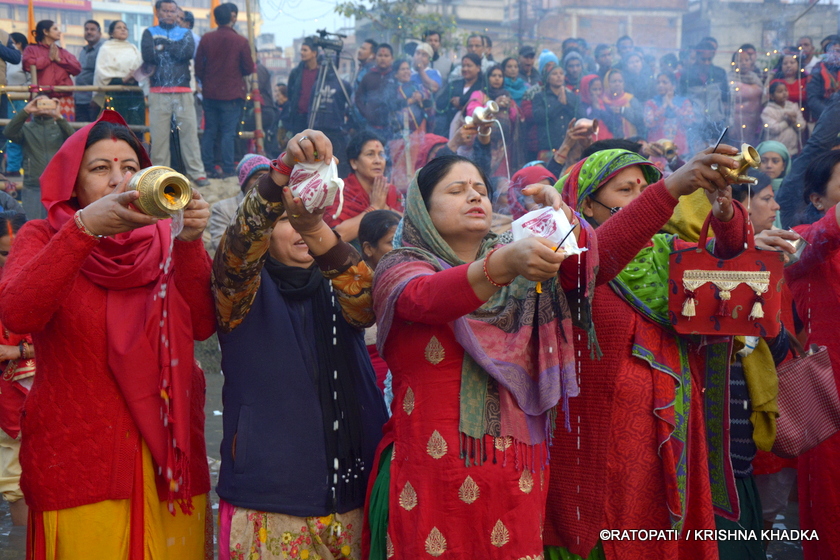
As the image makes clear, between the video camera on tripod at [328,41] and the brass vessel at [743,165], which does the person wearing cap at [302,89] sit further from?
the brass vessel at [743,165]

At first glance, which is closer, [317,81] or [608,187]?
[608,187]

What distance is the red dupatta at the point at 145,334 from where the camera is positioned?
8.38 feet

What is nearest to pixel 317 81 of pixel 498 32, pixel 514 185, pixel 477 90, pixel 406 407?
pixel 477 90

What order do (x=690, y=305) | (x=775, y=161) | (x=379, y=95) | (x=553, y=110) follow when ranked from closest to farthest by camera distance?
(x=690, y=305), (x=775, y=161), (x=553, y=110), (x=379, y=95)

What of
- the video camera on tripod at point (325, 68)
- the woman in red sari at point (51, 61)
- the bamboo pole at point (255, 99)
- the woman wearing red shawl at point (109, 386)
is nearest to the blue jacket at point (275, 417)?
the woman wearing red shawl at point (109, 386)

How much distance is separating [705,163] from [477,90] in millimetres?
7121

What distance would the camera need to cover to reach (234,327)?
270 cm

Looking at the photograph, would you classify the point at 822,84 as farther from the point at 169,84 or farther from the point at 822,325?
the point at 169,84

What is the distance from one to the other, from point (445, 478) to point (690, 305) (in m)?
1.06

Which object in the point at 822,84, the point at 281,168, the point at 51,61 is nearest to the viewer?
the point at 281,168

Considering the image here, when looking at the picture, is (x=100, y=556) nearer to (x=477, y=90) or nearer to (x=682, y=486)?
(x=682, y=486)

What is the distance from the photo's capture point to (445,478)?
7.92ft

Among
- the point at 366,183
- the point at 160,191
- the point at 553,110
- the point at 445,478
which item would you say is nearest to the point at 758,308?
the point at 445,478

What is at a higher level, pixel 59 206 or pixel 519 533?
pixel 59 206
